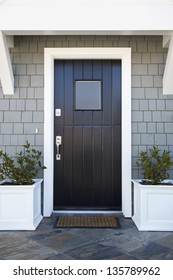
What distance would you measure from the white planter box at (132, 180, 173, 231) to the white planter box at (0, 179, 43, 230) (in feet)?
4.21

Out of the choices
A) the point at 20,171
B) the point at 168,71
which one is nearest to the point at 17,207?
the point at 20,171

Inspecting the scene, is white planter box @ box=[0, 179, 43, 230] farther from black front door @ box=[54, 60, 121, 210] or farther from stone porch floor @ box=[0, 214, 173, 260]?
black front door @ box=[54, 60, 121, 210]

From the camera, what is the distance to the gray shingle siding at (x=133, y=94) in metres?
3.56

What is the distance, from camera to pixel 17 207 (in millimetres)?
3049

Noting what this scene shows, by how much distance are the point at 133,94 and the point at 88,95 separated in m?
0.63

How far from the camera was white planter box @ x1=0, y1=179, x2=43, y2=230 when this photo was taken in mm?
3033

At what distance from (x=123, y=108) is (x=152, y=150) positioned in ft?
2.32

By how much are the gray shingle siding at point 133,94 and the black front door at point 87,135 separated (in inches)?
9.9

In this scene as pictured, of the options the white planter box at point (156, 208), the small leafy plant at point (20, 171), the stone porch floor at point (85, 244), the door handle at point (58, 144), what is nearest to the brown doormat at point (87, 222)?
the stone porch floor at point (85, 244)

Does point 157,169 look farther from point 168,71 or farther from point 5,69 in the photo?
point 5,69

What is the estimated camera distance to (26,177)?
10.4ft
